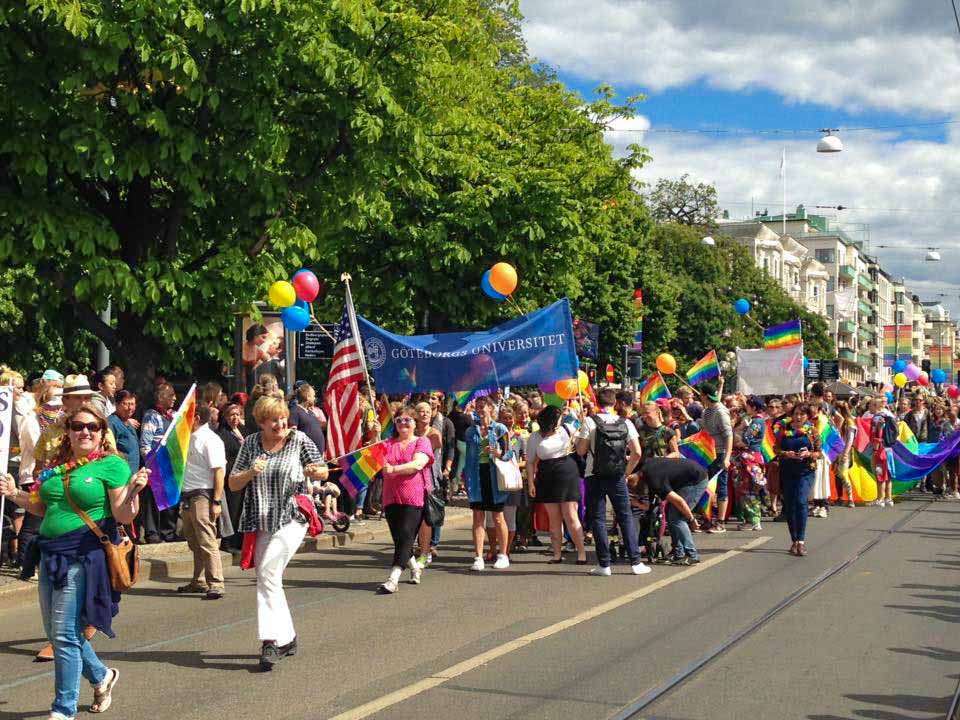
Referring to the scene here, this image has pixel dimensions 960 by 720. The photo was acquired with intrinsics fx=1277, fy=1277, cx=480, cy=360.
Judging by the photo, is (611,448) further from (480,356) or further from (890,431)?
(890,431)

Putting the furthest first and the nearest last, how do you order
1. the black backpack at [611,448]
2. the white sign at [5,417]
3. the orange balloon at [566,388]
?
1. the orange balloon at [566,388]
2. the black backpack at [611,448]
3. the white sign at [5,417]

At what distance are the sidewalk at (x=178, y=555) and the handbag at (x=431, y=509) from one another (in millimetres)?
2544

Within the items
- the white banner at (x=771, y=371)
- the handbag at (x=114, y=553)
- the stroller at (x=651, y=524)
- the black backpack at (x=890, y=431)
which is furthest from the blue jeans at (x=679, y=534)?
the white banner at (x=771, y=371)

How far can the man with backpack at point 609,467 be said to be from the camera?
12.5 metres

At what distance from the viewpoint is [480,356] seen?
47.2 ft

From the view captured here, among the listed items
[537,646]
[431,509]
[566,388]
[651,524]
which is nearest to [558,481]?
[651,524]

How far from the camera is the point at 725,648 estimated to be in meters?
8.45

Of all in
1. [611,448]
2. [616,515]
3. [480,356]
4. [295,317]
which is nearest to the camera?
[611,448]

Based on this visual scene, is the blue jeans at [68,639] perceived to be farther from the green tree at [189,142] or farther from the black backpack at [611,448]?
the green tree at [189,142]

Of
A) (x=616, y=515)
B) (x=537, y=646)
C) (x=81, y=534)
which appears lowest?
(x=537, y=646)

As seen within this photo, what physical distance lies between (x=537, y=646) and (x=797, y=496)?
625cm

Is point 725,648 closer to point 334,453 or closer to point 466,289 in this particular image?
point 334,453

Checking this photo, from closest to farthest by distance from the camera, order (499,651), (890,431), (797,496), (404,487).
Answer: (499,651), (404,487), (797,496), (890,431)

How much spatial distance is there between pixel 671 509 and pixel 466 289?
1184 cm
